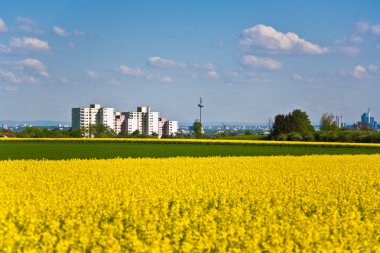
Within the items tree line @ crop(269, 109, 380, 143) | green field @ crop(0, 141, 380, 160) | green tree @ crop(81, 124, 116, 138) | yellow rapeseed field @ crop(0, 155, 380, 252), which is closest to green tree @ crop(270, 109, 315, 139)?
tree line @ crop(269, 109, 380, 143)

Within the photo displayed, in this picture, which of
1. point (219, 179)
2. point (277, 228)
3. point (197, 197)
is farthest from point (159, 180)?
point (277, 228)

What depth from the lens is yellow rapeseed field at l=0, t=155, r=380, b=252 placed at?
8523 millimetres

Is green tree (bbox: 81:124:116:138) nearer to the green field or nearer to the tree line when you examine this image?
the tree line

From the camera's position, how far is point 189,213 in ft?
39.8

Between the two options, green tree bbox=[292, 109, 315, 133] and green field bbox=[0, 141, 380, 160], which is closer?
green field bbox=[0, 141, 380, 160]

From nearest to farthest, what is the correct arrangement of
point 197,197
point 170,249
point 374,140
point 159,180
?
point 170,249 → point 197,197 → point 159,180 → point 374,140

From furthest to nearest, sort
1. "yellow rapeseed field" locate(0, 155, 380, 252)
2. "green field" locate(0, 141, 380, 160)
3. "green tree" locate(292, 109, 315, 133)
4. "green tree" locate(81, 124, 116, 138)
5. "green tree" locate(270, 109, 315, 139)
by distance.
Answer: "green tree" locate(292, 109, 315, 133) → "green tree" locate(270, 109, 315, 139) → "green tree" locate(81, 124, 116, 138) → "green field" locate(0, 141, 380, 160) → "yellow rapeseed field" locate(0, 155, 380, 252)

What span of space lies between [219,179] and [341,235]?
9063 millimetres

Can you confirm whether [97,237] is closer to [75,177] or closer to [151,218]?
[151,218]

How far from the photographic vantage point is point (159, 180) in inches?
690

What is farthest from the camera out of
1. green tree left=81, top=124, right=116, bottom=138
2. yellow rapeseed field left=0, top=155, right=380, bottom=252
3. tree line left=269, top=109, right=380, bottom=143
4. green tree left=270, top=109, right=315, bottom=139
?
green tree left=270, top=109, right=315, bottom=139

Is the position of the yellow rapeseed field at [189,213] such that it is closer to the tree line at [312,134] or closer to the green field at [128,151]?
the green field at [128,151]

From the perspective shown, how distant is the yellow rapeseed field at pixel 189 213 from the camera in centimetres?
852

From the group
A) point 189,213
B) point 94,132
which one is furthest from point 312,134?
point 189,213
